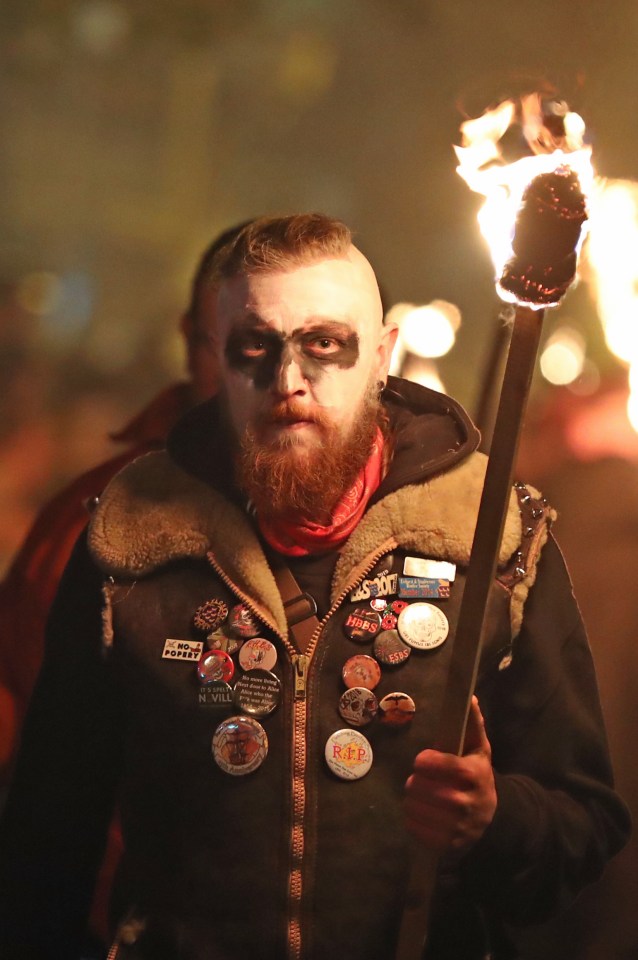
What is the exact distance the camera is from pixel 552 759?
4.67ft

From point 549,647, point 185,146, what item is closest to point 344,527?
point 549,647

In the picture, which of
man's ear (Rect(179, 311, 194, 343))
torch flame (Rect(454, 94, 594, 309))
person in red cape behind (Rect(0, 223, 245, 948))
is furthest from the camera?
man's ear (Rect(179, 311, 194, 343))

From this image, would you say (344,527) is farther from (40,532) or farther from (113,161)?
(113,161)

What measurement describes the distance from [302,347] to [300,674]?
0.47m

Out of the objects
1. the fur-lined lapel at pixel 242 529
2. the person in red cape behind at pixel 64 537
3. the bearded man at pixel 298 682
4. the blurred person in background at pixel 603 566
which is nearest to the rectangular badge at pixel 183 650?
the bearded man at pixel 298 682

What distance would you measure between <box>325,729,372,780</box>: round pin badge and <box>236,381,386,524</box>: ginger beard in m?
0.32

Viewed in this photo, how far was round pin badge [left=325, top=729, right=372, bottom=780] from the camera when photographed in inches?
53.8

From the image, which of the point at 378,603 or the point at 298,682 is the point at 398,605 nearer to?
the point at 378,603

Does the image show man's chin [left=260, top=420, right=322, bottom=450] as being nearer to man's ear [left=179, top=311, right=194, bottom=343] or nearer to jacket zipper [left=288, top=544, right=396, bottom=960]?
jacket zipper [left=288, top=544, right=396, bottom=960]

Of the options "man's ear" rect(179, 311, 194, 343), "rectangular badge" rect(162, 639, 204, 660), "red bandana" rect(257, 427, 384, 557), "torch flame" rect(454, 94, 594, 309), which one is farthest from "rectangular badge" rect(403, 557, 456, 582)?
"man's ear" rect(179, 311, 194, 343)

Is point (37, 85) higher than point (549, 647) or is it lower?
higher

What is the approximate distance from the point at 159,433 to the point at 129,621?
0.54 m

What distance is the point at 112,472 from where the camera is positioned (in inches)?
74.4

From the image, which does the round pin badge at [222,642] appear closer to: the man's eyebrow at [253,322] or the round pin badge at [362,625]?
the round pin badge at [362,625]
